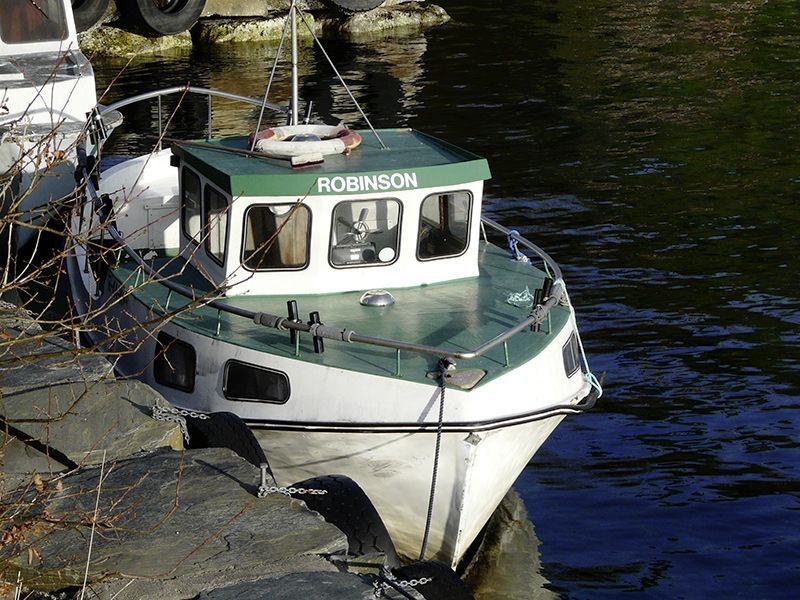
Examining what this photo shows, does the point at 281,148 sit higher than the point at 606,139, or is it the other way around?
the point at 281,148

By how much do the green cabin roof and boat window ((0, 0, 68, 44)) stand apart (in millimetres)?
9550

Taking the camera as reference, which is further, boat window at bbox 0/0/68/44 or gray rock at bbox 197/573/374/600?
boat window at bbox 0/0/68/44

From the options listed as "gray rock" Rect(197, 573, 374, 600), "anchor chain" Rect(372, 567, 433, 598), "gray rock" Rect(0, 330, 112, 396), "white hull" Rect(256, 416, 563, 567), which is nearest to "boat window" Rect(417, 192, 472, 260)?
"white hull" Rect(256, 416, 563, 567)

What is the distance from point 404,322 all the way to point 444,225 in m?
1.27

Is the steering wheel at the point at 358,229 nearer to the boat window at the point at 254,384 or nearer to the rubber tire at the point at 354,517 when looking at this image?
the boat window at the point at 254,384

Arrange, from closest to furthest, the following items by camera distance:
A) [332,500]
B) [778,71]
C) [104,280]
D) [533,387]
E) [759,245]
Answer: [332,500] < [533,387] < [104,280] < [759,245] < [778,71]

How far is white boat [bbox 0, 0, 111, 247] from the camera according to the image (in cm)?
1803

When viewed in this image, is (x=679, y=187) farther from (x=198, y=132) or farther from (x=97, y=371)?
(x=97, y=371)

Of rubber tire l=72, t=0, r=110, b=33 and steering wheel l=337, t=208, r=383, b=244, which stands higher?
steering wheel l=337, t=208, r=383, b=244

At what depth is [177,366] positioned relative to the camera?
38.7 ft

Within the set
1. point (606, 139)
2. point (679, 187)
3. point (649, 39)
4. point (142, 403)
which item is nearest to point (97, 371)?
point (142, 403)

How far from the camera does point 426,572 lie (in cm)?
887

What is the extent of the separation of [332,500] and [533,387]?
217 centimetres

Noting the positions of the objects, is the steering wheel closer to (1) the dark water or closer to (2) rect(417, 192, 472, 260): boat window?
(2) rect(417, 192, 472, 260): boat window
